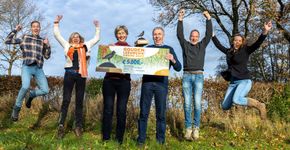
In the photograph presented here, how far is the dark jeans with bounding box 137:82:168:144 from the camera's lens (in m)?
7.29

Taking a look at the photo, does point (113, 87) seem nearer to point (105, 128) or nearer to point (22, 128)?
point (105, 128)

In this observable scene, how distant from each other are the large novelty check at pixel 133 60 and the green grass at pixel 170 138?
51.4 inches

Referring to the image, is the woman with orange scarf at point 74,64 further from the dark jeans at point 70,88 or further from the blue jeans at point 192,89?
the blue jeans at point 192,89

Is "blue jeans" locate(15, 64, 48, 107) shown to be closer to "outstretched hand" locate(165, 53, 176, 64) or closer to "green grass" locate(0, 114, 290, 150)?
"green grass" locate(0, 114, 290, 150)

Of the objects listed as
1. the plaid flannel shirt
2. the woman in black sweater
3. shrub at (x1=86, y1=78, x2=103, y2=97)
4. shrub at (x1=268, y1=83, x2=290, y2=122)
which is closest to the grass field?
the woman in black sweater

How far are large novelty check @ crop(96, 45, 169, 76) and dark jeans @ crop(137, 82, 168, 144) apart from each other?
290 mm

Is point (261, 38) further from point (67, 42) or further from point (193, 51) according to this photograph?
point (67, 42)

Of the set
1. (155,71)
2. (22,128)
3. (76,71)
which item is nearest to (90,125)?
(22,128)

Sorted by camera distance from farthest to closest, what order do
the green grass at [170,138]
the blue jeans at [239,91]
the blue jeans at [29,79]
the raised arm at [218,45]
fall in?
the raised arm at [218,45]
the blue jeans at [29,79]
the blue jeans at [239,91]
the green grass at [170,138]

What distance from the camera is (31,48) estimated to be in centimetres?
867

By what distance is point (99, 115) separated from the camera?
1018cm

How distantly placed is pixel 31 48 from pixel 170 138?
11.7ft

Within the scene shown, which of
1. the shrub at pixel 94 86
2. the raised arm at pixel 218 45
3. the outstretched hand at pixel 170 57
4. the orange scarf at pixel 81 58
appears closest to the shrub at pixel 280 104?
the raised arm at pixel 218 45

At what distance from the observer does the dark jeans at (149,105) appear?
7293mm
